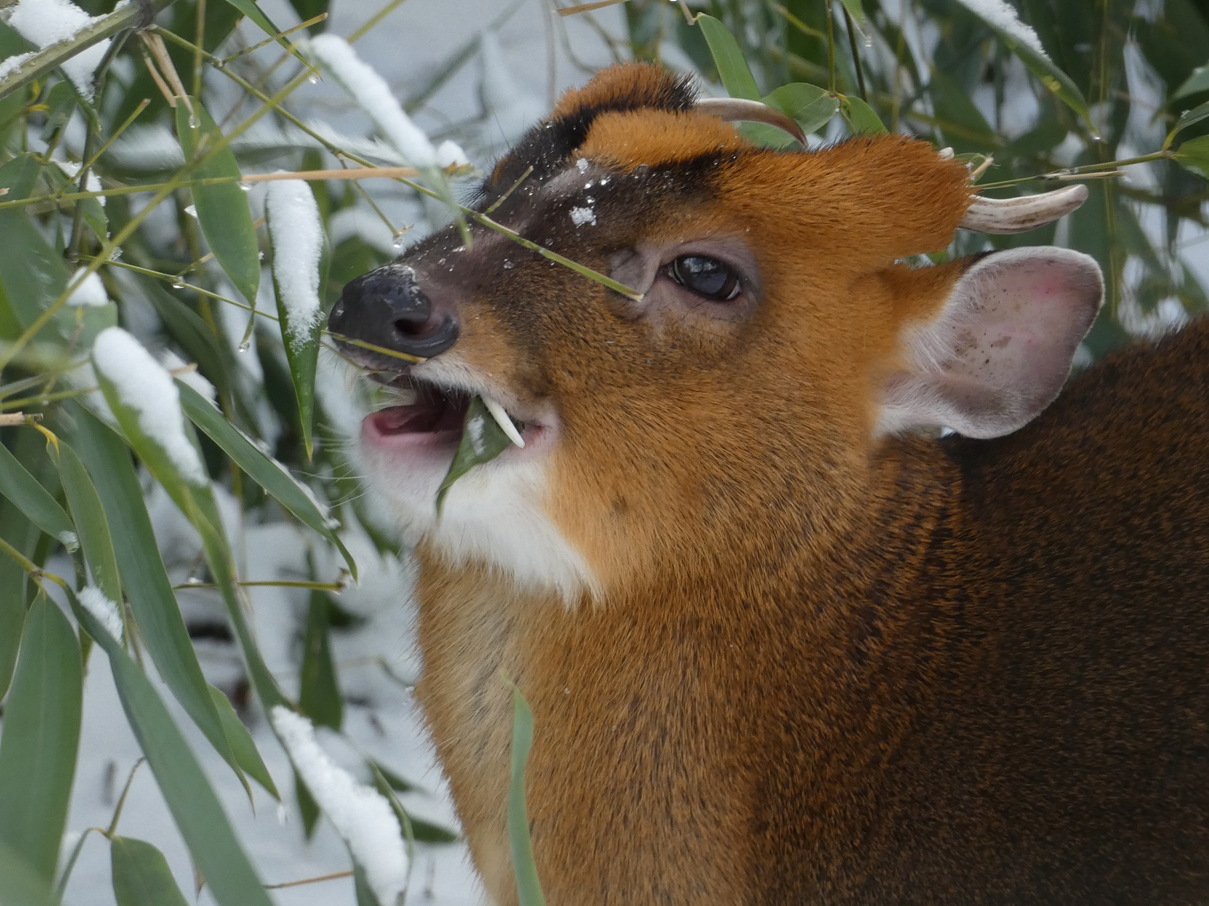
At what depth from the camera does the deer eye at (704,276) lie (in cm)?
191

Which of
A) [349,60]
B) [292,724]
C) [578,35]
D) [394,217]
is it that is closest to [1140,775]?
[292,724]

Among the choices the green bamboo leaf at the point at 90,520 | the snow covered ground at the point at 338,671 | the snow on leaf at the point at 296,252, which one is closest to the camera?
the green bamboo leaf at the point at 90,520

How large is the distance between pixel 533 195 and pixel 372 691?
206 cm

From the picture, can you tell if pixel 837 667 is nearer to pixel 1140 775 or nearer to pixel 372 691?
pixel 1140 775

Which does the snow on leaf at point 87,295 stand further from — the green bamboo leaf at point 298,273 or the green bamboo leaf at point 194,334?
the green bamboo leaf at point 194,334

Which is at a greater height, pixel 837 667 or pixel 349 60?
pixel 349 60

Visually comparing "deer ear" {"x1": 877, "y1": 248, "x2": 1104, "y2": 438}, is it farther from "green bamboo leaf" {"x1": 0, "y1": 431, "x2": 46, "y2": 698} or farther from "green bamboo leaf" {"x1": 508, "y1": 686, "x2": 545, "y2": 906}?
"green bamboo leaf" {"x1": 0, "y1": 431, "x2": 46, "y2": 698}

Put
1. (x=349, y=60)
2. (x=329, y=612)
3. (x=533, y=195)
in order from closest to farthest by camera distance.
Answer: (x=349, y=60), (x=533, y=195), (x=329, y=612)

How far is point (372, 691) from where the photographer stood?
3684 mm

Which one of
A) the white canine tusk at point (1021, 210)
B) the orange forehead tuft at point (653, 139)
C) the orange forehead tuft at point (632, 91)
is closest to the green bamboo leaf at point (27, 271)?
the orange forehead tuft at point (653, 139)

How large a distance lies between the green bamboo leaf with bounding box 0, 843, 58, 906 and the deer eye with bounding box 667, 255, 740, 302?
1.15 m

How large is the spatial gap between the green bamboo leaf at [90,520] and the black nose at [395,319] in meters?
0.38

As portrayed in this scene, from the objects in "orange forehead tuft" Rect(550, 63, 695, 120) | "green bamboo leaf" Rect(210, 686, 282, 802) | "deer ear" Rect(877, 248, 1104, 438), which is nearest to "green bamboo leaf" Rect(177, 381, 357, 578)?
"green bamboo leaf" Rect(210, 686, 282, 802)

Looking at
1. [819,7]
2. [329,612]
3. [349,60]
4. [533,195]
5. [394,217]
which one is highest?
[349,60]
